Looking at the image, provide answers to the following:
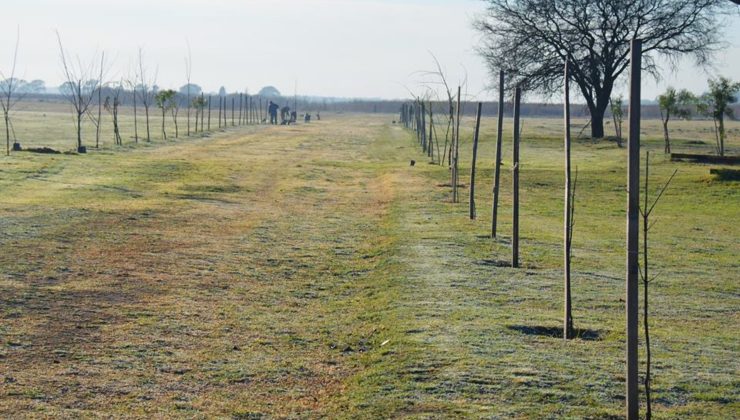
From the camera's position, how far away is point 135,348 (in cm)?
924

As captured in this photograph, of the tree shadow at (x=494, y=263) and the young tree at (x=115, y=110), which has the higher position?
the young tree at (x=115, y=110)

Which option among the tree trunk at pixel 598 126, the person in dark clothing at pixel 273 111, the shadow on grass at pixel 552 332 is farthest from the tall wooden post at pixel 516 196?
the person in dark clothing at pixel 273 111

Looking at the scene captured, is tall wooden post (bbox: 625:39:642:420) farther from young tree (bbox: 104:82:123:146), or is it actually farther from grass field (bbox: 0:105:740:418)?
young tree (bbox: 104:82:123:146)

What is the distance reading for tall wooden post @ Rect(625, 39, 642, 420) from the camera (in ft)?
21.1

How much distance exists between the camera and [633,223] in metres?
6.61

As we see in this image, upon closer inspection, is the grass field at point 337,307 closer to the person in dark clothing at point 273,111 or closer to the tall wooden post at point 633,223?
the tall wooden post at point 633,223

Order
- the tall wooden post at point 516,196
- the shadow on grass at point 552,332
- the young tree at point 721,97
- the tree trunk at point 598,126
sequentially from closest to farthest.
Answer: the shadow on grass at point 552,332 < the tall wooden post at point 516,196 < the young tree at point 721,97 < the tree trunk at point 598,126

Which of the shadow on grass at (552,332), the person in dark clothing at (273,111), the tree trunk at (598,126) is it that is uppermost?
the person in dark clothing at (273,111)

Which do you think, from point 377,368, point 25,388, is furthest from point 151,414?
point 377,368

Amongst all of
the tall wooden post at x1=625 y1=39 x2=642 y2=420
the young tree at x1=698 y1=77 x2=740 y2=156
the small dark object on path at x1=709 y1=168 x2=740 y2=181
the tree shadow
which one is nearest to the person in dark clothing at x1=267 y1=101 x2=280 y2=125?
the young tree at x1=698 y1=77 x2=740 y2=156

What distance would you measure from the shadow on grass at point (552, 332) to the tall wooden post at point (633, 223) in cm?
277

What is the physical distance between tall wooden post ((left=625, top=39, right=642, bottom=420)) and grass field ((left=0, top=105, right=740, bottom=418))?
1.72 ft

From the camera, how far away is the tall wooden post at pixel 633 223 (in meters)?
6.42

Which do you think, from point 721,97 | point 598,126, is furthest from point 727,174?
point 598,126
